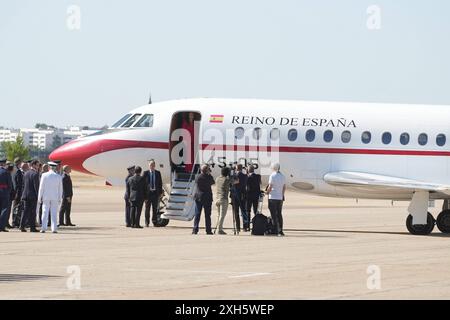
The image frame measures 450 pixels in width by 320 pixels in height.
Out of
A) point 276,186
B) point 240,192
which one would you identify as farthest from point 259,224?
point 240,192

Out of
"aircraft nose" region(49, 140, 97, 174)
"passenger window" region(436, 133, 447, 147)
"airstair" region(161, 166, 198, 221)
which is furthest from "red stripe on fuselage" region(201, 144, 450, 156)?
"aircraft nose" region(49, 140, 97, 174)

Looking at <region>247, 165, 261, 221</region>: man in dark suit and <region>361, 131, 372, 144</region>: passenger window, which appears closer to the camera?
<region>247, 165, 261, 221</region>: man in dark suit

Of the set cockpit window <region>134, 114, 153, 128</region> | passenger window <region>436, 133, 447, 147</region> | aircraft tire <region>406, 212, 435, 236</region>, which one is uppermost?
cockpit window <region>134, 114, 153, 128</region>

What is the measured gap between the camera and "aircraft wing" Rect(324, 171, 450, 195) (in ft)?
97.5

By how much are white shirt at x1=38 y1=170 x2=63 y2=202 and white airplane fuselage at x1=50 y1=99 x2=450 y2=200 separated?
4.60 m

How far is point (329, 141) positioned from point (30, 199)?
8.33 m

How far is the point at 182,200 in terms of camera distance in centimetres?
3091

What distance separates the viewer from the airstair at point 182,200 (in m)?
30.7

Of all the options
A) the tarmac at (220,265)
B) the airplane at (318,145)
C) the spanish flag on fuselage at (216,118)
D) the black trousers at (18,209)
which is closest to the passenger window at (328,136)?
the airplane at (318,145)

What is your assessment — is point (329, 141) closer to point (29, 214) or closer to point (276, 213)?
point (276, 213)

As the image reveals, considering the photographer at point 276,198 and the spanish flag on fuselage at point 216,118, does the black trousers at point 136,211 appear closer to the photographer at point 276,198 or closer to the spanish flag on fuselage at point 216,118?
the spanish flag on fuselage at point 216,118

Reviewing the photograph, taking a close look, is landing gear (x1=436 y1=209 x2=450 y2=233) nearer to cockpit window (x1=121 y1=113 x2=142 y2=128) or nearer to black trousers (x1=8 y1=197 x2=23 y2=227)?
cockpit window (x1=121 y1=113 x2=142 y2=128)

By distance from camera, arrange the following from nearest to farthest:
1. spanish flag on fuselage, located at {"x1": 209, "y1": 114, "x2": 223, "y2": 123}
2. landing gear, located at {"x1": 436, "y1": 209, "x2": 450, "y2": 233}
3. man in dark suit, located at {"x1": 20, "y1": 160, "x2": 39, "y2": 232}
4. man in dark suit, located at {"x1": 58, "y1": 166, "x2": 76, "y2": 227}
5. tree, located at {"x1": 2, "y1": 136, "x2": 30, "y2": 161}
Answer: man in dark suit, located at {"x1": 20, "y1": 160, "x2": 39, "y2": 232}, landing gear, located at {"x1": 436, "y1": 209, "x2": 450, "y2": 233}, spanish flag on fuselage, located at {"x1": 209, "y1": 114, "x2": 223, "y2": 123}, man in dark suit, located at {"x1": 58, "y1": 166, "x2": 76, "y2": 227}, tree, located at {"x1": 2, "y1": 136, "x2": 30, "y2": 161}

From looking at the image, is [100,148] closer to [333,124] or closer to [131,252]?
[333,124]
